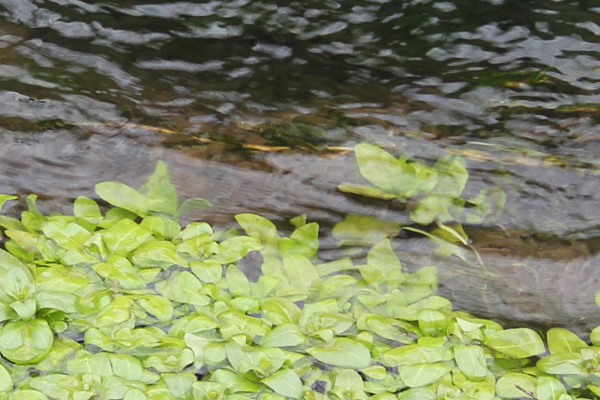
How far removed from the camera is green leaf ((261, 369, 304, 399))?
83.4 inches

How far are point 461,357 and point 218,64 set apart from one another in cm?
190

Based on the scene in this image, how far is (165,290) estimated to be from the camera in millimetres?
2420

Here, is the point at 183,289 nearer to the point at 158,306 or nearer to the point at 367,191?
the point at 158,306

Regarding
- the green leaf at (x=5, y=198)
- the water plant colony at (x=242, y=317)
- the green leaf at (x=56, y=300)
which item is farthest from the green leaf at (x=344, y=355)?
the green leaf at (x=5, y=198)

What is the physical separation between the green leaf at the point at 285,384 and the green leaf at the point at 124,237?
81cm

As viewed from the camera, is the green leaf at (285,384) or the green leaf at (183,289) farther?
the green leaf at (183,289)

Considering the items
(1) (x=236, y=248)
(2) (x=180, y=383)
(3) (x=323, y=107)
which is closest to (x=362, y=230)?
(1) (x=236, y=248)

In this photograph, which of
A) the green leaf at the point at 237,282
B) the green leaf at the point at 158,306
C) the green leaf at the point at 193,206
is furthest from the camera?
the green leaf at the point at 193,206

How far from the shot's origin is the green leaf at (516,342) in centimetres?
234

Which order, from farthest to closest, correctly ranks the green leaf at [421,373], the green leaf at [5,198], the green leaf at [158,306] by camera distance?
the green leaf at [5,198] < the green leaf at [158,306] < the green leaf at [421,373]

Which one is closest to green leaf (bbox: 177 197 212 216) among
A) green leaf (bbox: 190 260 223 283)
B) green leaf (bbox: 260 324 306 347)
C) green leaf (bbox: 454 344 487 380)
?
green leaf (bbox: 190 260 223 283)

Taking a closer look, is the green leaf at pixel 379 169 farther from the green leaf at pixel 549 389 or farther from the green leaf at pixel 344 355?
the green leaf at pixel 549 389

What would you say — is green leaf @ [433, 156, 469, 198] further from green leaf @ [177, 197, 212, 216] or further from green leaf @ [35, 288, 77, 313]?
green leaf @ [35, 288, 77, 313]

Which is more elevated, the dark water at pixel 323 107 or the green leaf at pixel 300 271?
the dark water at pixel 323 107
